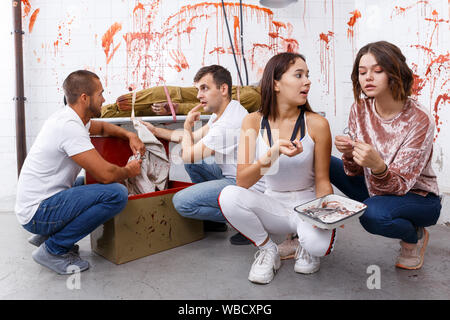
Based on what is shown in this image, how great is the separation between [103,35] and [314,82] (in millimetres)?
1929

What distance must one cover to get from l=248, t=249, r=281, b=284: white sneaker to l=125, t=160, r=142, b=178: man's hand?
77cm

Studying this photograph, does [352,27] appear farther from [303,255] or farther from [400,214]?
[303,255]

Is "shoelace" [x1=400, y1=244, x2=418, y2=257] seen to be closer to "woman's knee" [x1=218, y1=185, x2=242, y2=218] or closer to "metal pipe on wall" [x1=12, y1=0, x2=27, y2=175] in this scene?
"woman's knee" [x1=218, y1=185, x2=242, y2=218]

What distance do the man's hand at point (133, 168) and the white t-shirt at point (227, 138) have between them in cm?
38

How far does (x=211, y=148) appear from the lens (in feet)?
6.31

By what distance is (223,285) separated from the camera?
1.49 m

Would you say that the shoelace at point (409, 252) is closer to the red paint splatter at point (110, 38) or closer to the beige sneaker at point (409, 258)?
the beige sneaker at point (409, 258)

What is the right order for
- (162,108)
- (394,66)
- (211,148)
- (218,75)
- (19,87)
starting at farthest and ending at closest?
1. (19,87)
2. (162,108)
3. (218,75)
4. (211,148)
5. (394,66)

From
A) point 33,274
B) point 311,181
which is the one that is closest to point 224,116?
point 311,181

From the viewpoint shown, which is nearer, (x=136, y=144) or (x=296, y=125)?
(x=296, y=125)

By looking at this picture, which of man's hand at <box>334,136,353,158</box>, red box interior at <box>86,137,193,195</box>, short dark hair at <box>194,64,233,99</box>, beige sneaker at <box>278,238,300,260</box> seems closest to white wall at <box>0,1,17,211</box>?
red box interior at <box>86,137,193,195</box>

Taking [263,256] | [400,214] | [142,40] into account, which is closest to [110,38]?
[142,40]

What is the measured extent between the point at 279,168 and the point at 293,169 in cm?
6
